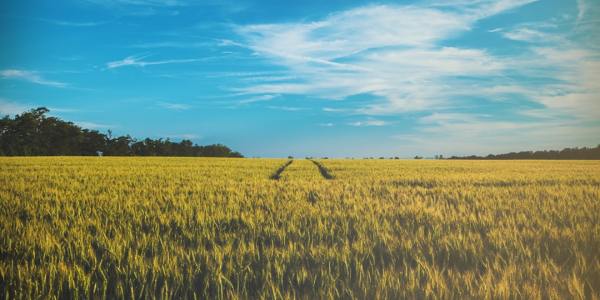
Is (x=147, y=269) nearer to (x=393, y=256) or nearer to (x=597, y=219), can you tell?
(x=393, y=256)

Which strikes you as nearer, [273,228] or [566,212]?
[273,228]

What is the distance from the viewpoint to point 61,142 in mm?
66000

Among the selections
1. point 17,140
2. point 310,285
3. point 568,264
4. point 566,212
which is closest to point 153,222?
point 310,285

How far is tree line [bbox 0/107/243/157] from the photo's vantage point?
2403 inches

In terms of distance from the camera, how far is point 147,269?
3094mm

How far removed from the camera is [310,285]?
9.43 feet

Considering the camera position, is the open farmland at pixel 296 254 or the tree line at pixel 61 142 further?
the tree line at pixel 61 142

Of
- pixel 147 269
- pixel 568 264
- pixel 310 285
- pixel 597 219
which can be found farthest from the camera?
pixel 597 219

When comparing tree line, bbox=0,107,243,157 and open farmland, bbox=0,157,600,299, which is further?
tree line, bbox=0,107,243,157

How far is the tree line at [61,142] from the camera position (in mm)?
61031

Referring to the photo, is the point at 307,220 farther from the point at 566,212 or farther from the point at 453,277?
the point at 566,212

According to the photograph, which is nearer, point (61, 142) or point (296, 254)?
point (296, 254)

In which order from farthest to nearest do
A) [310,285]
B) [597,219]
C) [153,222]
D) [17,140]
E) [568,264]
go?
[17,140], [597,219], [153,222], [568,264], [310,285]

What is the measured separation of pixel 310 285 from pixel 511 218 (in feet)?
12.4
